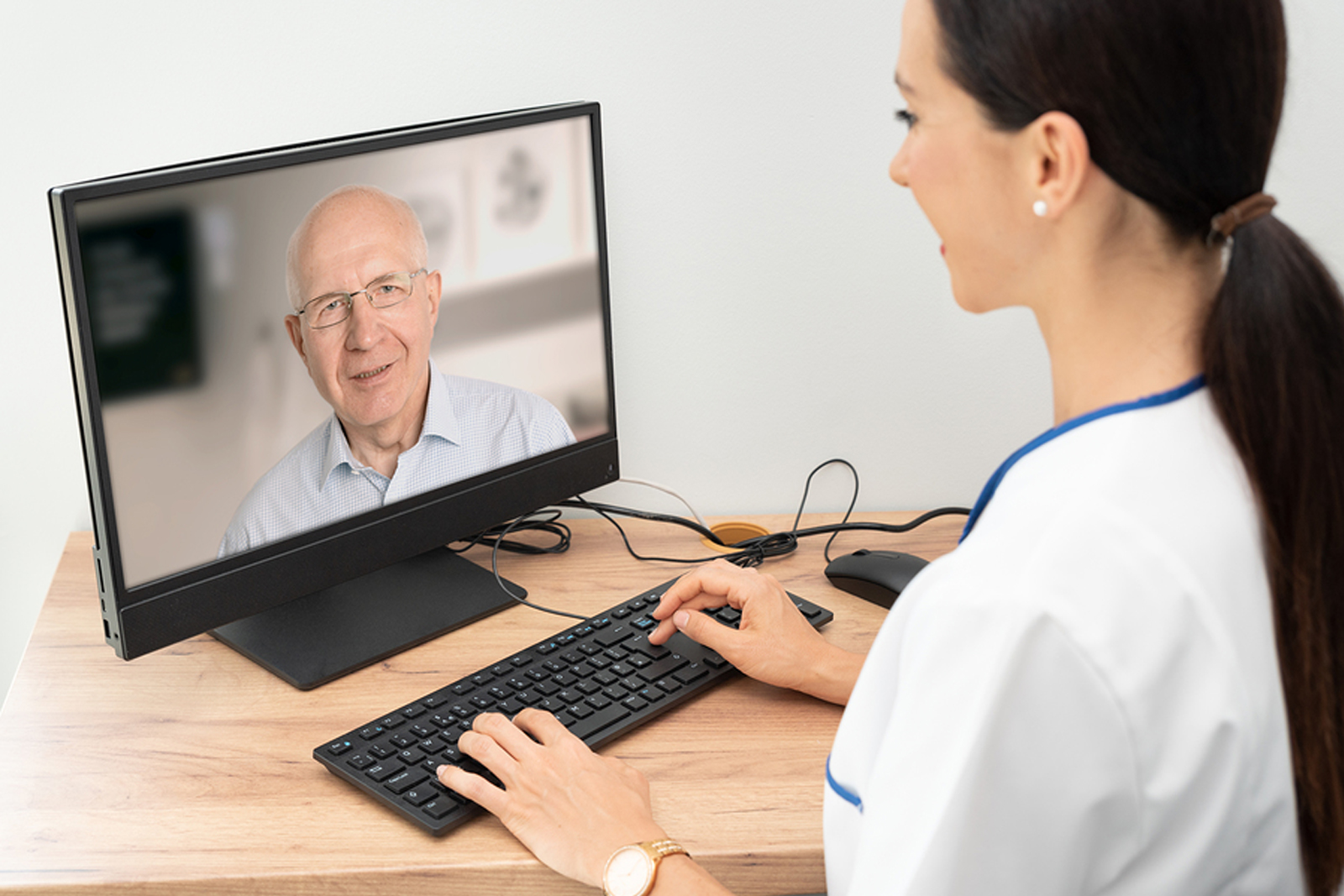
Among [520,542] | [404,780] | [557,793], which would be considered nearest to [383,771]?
[404,780]

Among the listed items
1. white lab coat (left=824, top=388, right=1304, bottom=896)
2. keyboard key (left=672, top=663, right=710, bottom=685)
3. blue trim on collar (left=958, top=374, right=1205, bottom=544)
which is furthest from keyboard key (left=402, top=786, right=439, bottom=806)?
blue trim on collar (left=958, top=374, right=1205, bottom=544)

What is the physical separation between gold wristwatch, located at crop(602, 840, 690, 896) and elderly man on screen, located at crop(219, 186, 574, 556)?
475 mm

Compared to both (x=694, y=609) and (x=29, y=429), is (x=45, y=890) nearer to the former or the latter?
(x=694, y=609)

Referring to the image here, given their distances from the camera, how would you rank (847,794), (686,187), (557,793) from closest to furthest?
(847,794) < (557,793) < (686,187)

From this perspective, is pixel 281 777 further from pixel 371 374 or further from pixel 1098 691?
pixel 1098 691

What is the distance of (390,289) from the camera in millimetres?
1075

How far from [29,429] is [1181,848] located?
4.18ft

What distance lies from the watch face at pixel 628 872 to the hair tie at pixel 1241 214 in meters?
0.53

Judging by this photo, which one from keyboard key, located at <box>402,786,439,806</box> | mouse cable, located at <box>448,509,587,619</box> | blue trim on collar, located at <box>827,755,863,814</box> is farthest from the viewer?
mouse cable, located at <box>448,509,587,619</box>

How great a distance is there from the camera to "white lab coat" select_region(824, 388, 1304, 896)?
55cm

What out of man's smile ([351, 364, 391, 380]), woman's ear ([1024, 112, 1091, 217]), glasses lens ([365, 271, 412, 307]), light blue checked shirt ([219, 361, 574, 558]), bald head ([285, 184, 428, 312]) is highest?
woman's ear ([1024, 112, 1091, 217])

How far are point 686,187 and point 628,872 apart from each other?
0.81 meters

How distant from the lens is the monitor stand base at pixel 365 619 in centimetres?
107

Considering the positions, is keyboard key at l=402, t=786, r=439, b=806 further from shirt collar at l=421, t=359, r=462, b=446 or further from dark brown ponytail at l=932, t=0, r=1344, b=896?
dark brown ponytail at l=932, t=0, r=1344, b=896
